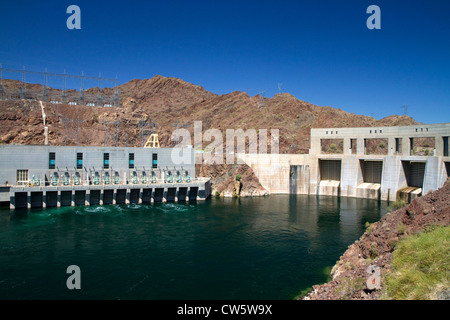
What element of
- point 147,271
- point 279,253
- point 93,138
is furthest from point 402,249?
point 93,138

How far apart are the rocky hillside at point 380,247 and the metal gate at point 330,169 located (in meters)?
41.4

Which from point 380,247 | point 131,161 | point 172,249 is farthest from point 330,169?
point 380,247

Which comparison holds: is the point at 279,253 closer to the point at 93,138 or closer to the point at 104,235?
the point at 104,235

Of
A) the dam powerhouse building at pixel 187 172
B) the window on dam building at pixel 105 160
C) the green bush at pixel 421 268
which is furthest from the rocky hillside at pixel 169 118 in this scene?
the green bush at pixel 421 268

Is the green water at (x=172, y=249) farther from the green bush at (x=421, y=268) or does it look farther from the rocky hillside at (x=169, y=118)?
the rocky hillside at (x=169, y=118)

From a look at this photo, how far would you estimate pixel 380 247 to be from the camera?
764 inches

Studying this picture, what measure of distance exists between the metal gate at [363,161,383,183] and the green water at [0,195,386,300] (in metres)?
13.1

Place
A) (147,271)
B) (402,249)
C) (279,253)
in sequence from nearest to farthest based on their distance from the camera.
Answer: (402,249)
(147,271)
(279,253)

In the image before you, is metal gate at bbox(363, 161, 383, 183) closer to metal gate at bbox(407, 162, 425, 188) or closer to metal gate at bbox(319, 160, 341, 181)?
metal gate at bbox(319, 160, 341, 181)

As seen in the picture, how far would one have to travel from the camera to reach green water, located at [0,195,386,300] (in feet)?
66.8

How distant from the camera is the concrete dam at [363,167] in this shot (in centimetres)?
4788

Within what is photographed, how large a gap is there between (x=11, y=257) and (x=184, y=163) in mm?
31992

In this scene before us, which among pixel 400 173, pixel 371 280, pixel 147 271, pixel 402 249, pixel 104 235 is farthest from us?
pixel 400 173
